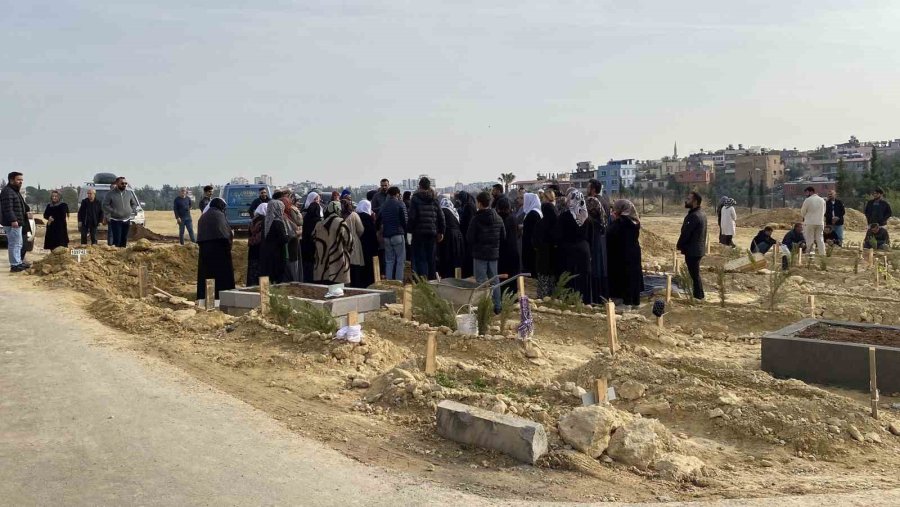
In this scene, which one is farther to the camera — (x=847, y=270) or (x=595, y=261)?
(x=847, y=270)

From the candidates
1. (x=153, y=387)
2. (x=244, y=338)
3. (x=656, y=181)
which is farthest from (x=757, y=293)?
(x=656, y=181)

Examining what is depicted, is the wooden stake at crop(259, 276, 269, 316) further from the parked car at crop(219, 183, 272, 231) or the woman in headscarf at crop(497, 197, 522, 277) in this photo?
the parked car at crop(219, 183, 272, 231)

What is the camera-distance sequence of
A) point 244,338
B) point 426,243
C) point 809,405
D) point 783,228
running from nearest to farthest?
point 809,405 < point 244,338 < point 426,243 < point 783,228

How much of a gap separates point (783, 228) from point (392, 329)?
74.4 ft

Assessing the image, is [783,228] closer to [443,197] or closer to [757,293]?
[757,293]

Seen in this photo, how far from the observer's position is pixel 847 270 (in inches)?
577

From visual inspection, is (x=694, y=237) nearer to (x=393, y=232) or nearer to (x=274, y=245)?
(x=393, y=232)

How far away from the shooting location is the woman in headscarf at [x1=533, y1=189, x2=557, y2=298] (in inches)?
411

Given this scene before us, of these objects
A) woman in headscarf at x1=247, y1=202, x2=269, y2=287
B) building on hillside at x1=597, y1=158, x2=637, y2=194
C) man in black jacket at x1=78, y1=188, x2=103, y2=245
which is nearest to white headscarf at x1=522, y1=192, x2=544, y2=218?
woman in headscarf at x1=247, y1=202, x2=269, y2=287

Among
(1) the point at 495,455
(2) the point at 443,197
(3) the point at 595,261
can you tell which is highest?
(2) the point at 443,197

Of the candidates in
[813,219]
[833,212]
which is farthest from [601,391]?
[833,212]

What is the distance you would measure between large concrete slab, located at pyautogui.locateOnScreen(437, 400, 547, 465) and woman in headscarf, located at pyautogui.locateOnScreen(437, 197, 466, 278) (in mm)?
7347

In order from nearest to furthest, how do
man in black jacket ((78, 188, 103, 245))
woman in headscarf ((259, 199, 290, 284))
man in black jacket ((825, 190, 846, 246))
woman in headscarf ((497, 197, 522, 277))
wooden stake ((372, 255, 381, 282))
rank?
woman in headscarf ((497, 197, 522, 277)) → woman in headscarf ((259, 199, 290, 284)) → wooden stake ((372, 255, 381, 282)) → man in black jacket ((78, 188, 103, 245)) → man in black jacket ((825, 190, 846, 246))

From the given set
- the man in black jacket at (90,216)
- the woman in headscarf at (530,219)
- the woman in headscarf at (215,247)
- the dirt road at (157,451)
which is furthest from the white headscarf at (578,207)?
the man in black jacket at (90,216)
